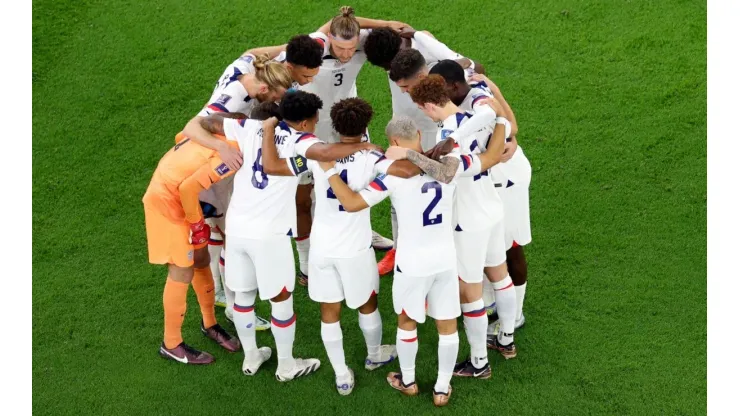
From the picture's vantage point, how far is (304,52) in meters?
5.33

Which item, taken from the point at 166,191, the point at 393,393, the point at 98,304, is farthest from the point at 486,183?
the point at 98,304

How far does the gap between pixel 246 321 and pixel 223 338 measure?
1.99ft

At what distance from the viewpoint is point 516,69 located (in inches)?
330

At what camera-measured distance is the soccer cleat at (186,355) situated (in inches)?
219

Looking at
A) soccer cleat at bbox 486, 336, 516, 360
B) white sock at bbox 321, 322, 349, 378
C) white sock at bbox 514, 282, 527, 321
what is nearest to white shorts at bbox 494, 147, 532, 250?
white sock at bbox 514, 282, 527, 321

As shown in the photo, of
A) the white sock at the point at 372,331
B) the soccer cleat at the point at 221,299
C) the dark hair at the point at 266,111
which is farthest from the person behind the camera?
the soccer cleat at the point at 221,299

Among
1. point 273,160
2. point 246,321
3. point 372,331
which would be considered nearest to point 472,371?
point 372,331

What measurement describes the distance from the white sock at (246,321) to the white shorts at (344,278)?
1.50 ft

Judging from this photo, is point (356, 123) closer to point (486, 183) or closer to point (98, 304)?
point (486, 183)

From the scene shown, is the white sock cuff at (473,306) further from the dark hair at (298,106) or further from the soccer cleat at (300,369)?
the dark hair at (298,106)

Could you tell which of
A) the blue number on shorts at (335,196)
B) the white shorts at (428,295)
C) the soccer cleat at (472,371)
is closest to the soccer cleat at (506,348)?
the soccer cleat at (472,371)

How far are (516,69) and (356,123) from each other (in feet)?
14.2

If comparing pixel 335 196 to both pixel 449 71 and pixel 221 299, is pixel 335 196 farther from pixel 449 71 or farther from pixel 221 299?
pixel 221 299

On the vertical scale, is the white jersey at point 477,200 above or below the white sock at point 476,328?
above
